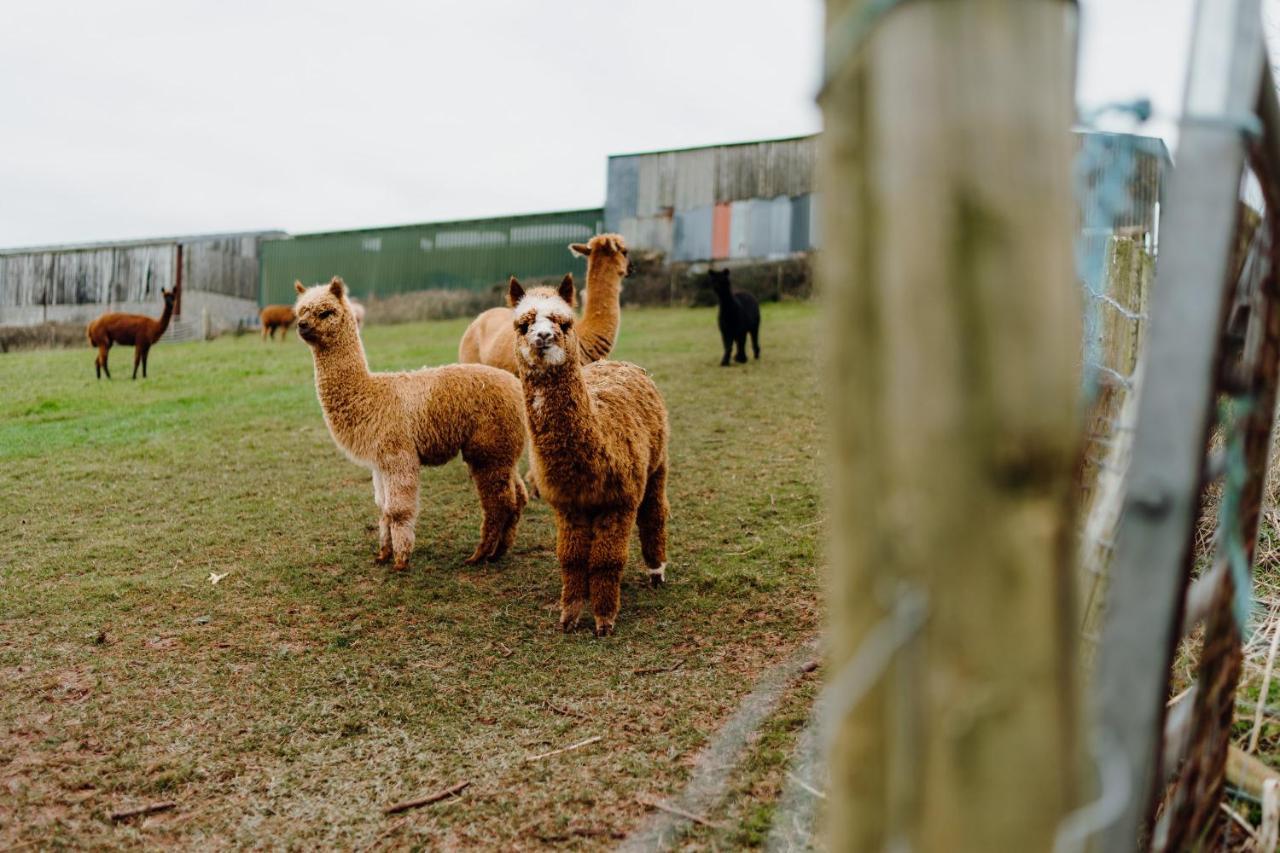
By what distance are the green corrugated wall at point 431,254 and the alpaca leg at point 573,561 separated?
20.8 m

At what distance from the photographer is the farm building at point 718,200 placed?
24328 mm

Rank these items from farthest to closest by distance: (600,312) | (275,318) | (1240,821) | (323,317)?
(275,318) < (600,312) < (323,317) < (1240,821)

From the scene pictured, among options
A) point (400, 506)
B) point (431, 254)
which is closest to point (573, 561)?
point (400, 506)

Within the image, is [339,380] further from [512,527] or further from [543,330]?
[543,330]

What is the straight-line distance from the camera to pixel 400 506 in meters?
5.16

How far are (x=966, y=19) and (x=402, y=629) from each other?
3.99 m

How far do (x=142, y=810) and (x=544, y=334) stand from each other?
87.4 inches

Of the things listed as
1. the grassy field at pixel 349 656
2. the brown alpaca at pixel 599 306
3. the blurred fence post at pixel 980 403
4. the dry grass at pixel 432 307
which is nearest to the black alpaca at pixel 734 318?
the grassy field at pixel 349 656

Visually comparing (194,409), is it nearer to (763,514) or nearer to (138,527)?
(138,527)

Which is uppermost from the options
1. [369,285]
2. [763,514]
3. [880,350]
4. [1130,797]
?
[369,285]

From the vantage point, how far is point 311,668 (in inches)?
154

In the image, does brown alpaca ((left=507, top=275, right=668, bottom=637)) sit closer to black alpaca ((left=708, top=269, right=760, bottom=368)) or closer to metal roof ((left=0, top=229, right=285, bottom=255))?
black alpaca ((left=708, top=269, right=760, bottom=368))

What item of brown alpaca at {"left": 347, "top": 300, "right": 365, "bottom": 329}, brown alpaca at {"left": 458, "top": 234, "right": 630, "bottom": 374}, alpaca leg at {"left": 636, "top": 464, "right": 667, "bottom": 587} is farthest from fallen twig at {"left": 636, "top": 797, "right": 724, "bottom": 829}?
brown alpaca at {"left": 458, "top": 234, "right": 630, "bottom": 374}

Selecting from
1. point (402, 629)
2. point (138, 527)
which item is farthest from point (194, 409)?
point (402, 629)
